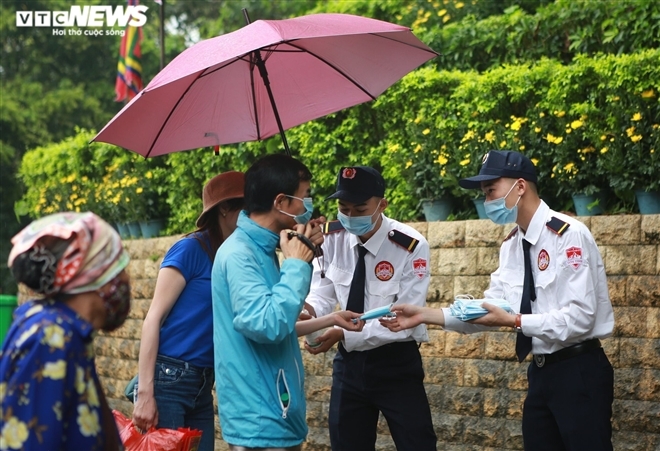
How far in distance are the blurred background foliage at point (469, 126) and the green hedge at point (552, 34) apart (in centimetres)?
1

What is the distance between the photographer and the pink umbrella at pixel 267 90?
488 cm

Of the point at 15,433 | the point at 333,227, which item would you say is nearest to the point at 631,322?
the point at 333,227

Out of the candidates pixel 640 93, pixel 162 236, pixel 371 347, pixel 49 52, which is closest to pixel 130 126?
pixel 371 347

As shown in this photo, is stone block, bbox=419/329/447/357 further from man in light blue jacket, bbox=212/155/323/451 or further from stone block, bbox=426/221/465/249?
man in light blue jacket, bbox=212/155/323/451

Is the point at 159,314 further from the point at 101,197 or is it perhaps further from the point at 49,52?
the point at 49,52

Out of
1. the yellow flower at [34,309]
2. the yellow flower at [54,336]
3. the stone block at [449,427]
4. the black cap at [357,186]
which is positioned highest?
the black cap at [357,186]

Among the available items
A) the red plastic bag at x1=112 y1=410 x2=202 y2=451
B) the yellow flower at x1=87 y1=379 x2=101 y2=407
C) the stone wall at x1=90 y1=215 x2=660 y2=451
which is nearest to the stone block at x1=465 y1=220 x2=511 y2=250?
the stone wall at x1=90 y1=215 x2=660 y2=451

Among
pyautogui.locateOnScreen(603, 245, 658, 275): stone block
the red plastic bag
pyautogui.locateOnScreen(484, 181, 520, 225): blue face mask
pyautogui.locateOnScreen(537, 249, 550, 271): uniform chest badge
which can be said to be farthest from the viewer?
pyautogui.locateOnScreen(603, 245, 658, 275): stone block

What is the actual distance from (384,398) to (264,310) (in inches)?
63.8

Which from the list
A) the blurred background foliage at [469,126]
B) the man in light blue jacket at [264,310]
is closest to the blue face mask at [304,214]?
the man in light blue jacket at [264,310]

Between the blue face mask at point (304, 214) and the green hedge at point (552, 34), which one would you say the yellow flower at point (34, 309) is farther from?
the green hedge at point (552, 34)

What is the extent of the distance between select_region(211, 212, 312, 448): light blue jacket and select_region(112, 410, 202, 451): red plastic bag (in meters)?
0.35

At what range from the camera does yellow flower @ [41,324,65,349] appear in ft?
8.36

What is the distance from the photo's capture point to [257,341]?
3529mm
